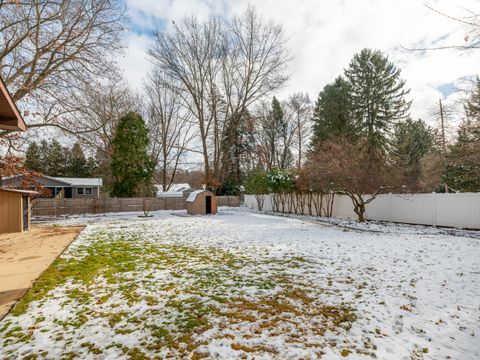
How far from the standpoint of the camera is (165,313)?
330 cm

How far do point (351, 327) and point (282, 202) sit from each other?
55.1ft

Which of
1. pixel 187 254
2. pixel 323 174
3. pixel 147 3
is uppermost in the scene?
pixel 147 3

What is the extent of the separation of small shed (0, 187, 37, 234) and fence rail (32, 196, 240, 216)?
22.1 ft

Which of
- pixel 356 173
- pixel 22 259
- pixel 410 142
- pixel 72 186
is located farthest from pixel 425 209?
pixel 72 186

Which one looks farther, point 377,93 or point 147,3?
point 377,93

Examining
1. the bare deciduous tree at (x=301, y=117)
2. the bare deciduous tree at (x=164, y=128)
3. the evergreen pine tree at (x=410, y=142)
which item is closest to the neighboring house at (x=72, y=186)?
the bare deciduous tree at (x=164, y=128)

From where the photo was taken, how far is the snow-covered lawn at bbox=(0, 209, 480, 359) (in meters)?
2.60

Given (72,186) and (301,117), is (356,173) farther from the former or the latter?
(72,186)

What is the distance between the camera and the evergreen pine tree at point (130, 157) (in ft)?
68.9

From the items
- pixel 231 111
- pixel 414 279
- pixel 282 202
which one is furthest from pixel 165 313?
pixel 231 111

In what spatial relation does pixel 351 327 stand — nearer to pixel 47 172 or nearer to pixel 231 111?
pixel 231 111

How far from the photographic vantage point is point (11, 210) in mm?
9992

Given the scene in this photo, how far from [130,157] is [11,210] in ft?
37.3

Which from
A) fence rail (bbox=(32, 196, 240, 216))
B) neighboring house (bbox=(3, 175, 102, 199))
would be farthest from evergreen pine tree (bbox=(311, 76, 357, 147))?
neighboring house (bbox=(3, 175, 102, 199))
